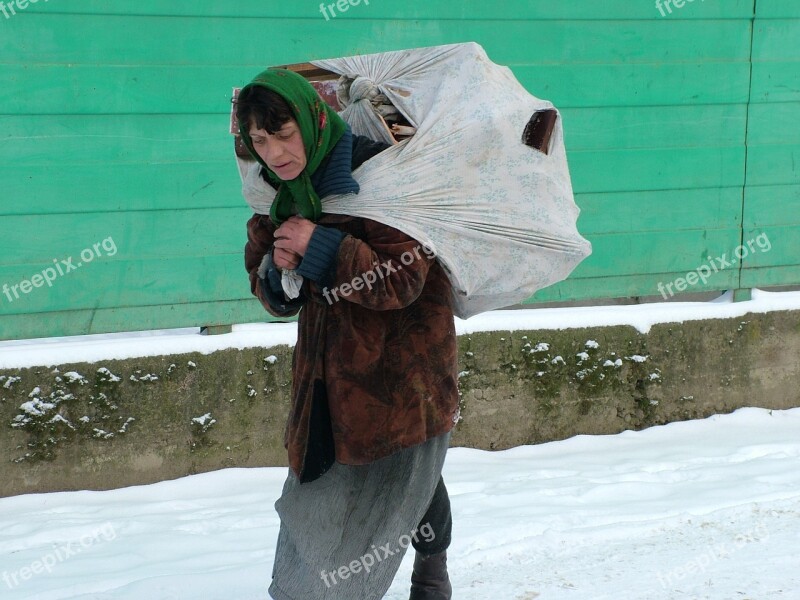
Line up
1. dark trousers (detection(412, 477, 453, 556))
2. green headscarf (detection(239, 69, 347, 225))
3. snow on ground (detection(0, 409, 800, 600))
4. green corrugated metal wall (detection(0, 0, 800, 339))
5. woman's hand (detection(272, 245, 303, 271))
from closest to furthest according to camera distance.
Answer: green headscarf (detection(239, 69, 347, 225)), woman's hand (detection(272, 245, 303, 271)), dark trousers (detection(412, 477, 453, 556)), snow on ground (detection(0, 409, 800, 600)), green corrugated metal wall (detection(0, 0, 800, 339))

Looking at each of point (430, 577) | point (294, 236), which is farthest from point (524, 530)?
point (294, 236)

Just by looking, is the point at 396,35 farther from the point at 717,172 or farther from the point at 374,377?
the point at 374,377

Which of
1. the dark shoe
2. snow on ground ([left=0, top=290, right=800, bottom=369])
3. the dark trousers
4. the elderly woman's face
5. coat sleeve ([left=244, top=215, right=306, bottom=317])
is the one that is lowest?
the dark shoe

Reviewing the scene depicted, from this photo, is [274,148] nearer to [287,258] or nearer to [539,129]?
[287,258]

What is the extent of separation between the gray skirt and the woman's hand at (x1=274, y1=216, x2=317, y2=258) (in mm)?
563

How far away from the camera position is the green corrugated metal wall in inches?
151

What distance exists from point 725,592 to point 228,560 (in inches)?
62.0

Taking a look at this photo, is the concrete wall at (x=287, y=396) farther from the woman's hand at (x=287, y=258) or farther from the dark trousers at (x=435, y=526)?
the woman's hand at (x=287, y=258)

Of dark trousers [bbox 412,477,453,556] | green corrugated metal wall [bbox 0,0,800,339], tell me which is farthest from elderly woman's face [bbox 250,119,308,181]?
green corrugated metal wall [bbox 0,0,800,339]

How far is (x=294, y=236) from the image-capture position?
2213 mm

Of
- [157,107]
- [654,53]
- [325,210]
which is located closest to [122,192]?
[157,107]

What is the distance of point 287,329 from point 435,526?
167cm

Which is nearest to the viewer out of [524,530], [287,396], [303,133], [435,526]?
[303,133]

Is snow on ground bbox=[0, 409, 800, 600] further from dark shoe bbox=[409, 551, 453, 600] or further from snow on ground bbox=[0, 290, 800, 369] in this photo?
snow on ground bbox=[0, 290, 800, 369]
